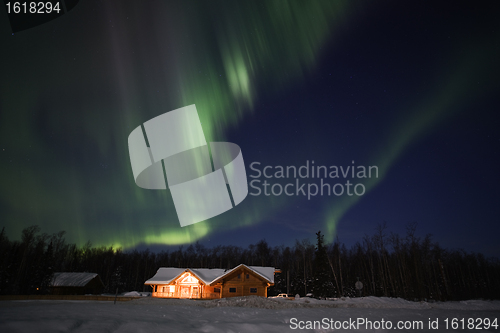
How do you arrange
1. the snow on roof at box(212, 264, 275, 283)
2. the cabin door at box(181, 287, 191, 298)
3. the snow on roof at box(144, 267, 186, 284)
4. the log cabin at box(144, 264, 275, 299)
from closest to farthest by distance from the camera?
the snow on roof at box(212, 264, 275, 283) → the log cabin at box(144, 264, 275, 299) → the cabin door at box(181, 287, 191, 298) → the snow on roof at box(144, 267, 186, 284)

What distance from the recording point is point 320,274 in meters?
41.2

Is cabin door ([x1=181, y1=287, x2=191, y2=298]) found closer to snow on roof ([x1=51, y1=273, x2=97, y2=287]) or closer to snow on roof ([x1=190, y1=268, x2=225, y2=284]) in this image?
snow on roof ([x1=190, y1=268, x2=225, y2=284])

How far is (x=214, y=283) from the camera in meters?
37.6

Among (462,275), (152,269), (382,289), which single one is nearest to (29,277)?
(152,269)

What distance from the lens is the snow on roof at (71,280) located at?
46.7m

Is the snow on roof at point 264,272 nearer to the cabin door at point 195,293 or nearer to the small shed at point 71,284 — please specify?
the cabin door at point 195,293

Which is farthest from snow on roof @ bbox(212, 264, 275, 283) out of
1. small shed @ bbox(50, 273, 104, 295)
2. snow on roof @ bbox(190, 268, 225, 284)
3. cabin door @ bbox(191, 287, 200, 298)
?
small shed @ bbox(50, 273, 104, 295)

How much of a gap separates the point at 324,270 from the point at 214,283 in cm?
1676

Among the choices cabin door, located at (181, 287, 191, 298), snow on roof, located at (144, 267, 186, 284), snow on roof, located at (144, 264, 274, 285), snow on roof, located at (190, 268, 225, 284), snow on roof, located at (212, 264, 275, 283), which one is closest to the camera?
snow on roof, located at (212, 264, 275, 283)

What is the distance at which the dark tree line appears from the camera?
46625 millimetres

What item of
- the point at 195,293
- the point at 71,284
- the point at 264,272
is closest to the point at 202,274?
the point at 195,293

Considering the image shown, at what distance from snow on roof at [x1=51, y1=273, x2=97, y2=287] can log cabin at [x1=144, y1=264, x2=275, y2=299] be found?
14.5 meters

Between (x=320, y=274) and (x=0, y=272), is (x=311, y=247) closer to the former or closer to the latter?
(x=320, y=274)

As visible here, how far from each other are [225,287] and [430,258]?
5240 centimetres
